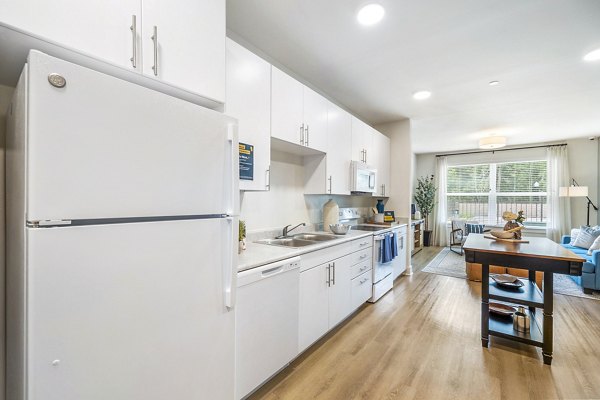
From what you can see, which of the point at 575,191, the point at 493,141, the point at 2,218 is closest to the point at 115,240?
the point at 2,218

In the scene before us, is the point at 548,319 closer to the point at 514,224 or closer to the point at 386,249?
the point at 514,224

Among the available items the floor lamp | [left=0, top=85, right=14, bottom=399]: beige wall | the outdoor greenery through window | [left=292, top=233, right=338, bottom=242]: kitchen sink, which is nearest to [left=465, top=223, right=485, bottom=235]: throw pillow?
the outdoor greenery through window

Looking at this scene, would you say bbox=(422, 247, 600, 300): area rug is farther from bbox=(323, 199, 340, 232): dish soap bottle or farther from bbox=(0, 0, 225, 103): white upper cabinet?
bbox=(0, 0, 225, 103): white upper cabinet

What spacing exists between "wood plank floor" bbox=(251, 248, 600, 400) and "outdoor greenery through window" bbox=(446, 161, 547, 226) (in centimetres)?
407

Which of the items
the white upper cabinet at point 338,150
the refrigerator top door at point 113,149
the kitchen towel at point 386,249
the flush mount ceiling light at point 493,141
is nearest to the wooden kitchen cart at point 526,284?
the kitchen towel at point 386,249

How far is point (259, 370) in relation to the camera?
5.19 feet

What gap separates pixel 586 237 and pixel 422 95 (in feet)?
12.4

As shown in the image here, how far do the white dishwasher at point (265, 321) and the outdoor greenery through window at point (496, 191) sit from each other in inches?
268

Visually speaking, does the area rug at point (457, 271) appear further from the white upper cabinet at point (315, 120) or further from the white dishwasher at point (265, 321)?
the white dishwasher at point (265, 321)

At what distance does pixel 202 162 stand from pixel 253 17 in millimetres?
1410

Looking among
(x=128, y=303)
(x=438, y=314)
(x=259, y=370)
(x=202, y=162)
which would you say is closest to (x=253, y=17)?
(x=202, y=162)

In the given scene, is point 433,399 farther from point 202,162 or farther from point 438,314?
point 202,162

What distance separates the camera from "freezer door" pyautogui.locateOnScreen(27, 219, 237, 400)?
0.80 m

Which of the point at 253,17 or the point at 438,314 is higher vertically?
the point at 253,17
